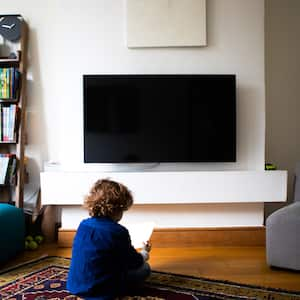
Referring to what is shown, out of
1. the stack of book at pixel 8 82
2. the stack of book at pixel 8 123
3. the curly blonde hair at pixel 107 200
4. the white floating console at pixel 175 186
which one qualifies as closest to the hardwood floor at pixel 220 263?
the white floating console at pixel 175 186

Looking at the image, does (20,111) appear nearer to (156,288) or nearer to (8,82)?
(8,82)

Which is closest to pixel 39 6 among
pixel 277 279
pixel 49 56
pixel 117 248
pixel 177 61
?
pixel 49 56

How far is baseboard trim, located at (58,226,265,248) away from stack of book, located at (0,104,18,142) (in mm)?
845

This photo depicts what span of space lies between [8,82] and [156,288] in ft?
6.52

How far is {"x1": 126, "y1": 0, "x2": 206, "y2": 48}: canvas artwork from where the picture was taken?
317cm

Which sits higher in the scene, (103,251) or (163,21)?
(163,21)

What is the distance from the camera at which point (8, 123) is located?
128 inches

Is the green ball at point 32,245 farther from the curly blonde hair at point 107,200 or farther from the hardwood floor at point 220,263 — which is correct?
the curly blonde hair at point 107,200

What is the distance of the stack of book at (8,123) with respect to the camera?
3229mm

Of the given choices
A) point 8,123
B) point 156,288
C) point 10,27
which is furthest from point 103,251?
point 10,27

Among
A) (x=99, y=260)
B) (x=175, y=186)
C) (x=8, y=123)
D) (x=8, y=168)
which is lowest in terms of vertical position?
(x=99, y=260)

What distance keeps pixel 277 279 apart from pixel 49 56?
2.38m

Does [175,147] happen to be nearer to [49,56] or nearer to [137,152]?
[137,152]

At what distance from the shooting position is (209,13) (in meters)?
3.21
